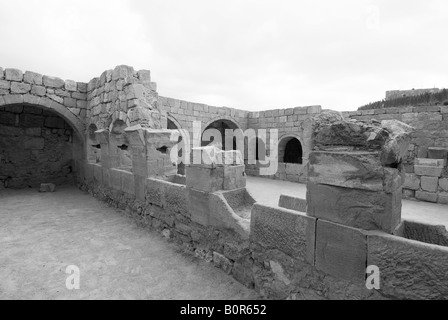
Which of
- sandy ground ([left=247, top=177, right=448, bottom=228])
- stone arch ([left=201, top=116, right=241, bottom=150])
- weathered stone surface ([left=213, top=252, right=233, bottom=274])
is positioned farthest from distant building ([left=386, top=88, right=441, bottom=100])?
weathered stone surface ([left=213, top=252, right=233, bottom=274])

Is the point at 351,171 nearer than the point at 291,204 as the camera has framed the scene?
Yes

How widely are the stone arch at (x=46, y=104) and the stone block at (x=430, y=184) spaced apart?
33.9 feet

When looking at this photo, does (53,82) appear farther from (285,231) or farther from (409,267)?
(409,267)

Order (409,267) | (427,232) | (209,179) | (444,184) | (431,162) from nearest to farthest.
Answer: (409,267), (427,232), (209,179), (444,184), (431,162)

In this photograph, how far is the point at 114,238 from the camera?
169 inches

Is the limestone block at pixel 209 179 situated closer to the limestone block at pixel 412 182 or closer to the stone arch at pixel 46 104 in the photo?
the stone arch at pixel 46 104

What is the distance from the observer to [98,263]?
11.3 ft

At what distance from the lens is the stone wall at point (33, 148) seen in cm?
834

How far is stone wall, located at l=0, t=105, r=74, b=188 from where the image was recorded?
8.34 metres

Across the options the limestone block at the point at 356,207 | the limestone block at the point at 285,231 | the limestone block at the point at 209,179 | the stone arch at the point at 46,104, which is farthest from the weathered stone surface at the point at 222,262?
the stone arch at the point at 46,104

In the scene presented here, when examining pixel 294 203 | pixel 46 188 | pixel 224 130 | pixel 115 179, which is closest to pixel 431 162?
pixel 294 203

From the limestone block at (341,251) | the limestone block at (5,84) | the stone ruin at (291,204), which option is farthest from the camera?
the limestone block at (5,84)

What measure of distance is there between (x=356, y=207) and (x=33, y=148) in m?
10.3
